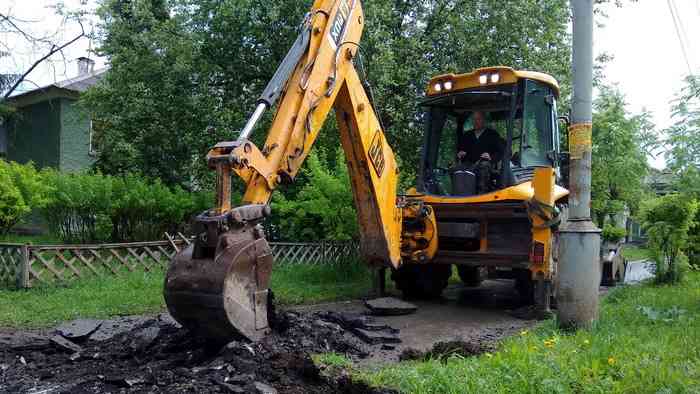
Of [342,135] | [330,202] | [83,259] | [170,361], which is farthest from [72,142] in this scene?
[170,361]

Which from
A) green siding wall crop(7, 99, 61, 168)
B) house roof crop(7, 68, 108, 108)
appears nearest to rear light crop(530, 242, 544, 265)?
house roof crop(7, 68, 108, 108)

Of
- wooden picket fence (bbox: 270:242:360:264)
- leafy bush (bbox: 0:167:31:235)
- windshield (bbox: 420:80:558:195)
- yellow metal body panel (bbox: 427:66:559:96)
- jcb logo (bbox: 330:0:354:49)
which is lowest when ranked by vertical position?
wooden picket fence (bbox: 270:242:360:264)

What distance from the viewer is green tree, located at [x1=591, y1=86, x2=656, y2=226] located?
73.6 ft

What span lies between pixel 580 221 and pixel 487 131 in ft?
10.3

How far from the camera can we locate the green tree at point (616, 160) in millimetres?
22422

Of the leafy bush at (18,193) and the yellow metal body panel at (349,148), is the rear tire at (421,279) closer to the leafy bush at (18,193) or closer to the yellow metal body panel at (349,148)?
the yellow metal body panel at (349,148)

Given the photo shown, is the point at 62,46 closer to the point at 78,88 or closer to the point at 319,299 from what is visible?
the point at 78,88

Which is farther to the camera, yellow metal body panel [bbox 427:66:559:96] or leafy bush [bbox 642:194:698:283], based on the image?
leafy bush [bbox 642:194:698:283]

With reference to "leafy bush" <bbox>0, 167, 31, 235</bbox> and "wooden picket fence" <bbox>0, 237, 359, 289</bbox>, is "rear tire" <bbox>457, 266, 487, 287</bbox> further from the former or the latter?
"leafy bush" <bbox>0, 167, 31, 235</bbox>

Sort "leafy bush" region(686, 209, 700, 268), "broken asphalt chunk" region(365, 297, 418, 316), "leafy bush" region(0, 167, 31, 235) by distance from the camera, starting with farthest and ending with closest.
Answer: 1. "leafy bush" region(686, 209, 700, 268)
2. "leafy bush" region(0, 167, 31, 235)
3. "broken asphalt chunk" region(365, 297, 418, 316)

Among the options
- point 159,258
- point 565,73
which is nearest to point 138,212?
point 159,258

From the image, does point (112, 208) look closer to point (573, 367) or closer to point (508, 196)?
point (508, 196)

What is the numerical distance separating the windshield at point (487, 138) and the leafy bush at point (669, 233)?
10.8ft

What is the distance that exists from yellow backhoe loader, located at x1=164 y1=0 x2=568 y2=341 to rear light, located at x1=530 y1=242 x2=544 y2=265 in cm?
1
